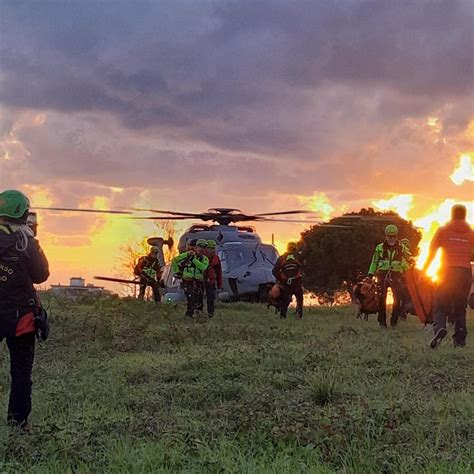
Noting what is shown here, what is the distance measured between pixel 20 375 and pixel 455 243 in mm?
6622

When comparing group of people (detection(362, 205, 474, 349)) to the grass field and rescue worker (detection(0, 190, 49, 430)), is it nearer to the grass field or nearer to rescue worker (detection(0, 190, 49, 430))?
the grass field

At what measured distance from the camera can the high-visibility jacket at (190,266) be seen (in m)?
17.7

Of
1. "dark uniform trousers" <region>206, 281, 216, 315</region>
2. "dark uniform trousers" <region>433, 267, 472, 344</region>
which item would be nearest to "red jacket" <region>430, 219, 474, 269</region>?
"dark uniform trousers" <region>433, 267, 472, 344</region>

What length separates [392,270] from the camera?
50.1 ft

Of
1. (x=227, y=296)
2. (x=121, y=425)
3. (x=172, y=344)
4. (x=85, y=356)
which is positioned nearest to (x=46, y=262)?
(x=121, y=425)

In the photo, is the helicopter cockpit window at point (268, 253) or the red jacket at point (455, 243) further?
the helicopter cockpit window at point (268, 253)

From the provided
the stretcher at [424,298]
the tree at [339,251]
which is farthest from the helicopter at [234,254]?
the tree at [339,251]

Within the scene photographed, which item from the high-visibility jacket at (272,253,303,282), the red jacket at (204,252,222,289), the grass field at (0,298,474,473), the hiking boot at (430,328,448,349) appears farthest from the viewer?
the high-visibility jacket at (272,253,303,282)

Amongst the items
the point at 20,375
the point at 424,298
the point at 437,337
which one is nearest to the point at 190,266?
the point at 424,298

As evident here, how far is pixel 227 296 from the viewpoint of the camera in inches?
928

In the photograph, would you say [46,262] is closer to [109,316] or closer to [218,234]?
[109,316]

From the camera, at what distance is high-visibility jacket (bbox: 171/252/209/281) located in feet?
58.1

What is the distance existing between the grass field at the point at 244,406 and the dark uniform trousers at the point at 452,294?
0.45 metres

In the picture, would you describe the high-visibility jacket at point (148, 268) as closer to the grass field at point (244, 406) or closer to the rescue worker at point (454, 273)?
the grass field at point (244, 406)
